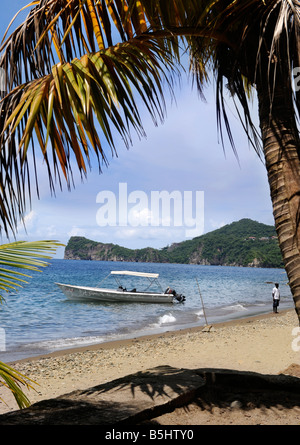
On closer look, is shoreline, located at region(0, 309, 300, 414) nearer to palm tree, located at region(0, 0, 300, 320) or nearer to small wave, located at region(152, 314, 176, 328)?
palm tree, located at region(0, 0, 300, 320)

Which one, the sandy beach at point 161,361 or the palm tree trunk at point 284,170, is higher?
→ the palm tree trunk at point 284,170

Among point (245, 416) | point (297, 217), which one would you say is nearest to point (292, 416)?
point (245, 416)

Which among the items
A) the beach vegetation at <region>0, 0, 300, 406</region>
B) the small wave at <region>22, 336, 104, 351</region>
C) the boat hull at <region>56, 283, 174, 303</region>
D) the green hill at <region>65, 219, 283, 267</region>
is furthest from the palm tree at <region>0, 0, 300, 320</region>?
the green hill at <region>65, 219, 283, 267</region>

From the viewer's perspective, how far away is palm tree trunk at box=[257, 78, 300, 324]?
10.1ft

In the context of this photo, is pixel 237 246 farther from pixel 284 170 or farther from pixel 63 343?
pixel 284 170

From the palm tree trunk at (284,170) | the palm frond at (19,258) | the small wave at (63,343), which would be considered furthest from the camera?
the small wave at (63,343)

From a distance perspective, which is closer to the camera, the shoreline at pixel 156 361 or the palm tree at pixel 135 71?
the palm tree at pixel 135 71

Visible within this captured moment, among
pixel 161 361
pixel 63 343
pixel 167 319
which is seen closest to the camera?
pixel 161 361

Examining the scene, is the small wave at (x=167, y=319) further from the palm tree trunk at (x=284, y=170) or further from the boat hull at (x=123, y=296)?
the palm tree trunk at (x=284, y=170)

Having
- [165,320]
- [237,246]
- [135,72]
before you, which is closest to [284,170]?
[135,72]

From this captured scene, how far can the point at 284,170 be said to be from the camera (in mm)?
3162

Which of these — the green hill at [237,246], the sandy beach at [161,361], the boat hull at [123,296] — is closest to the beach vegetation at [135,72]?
the sandy beach at [161,361]

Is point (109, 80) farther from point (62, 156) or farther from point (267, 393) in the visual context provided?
point (267, 393)

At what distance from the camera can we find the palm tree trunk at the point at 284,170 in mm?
3088
